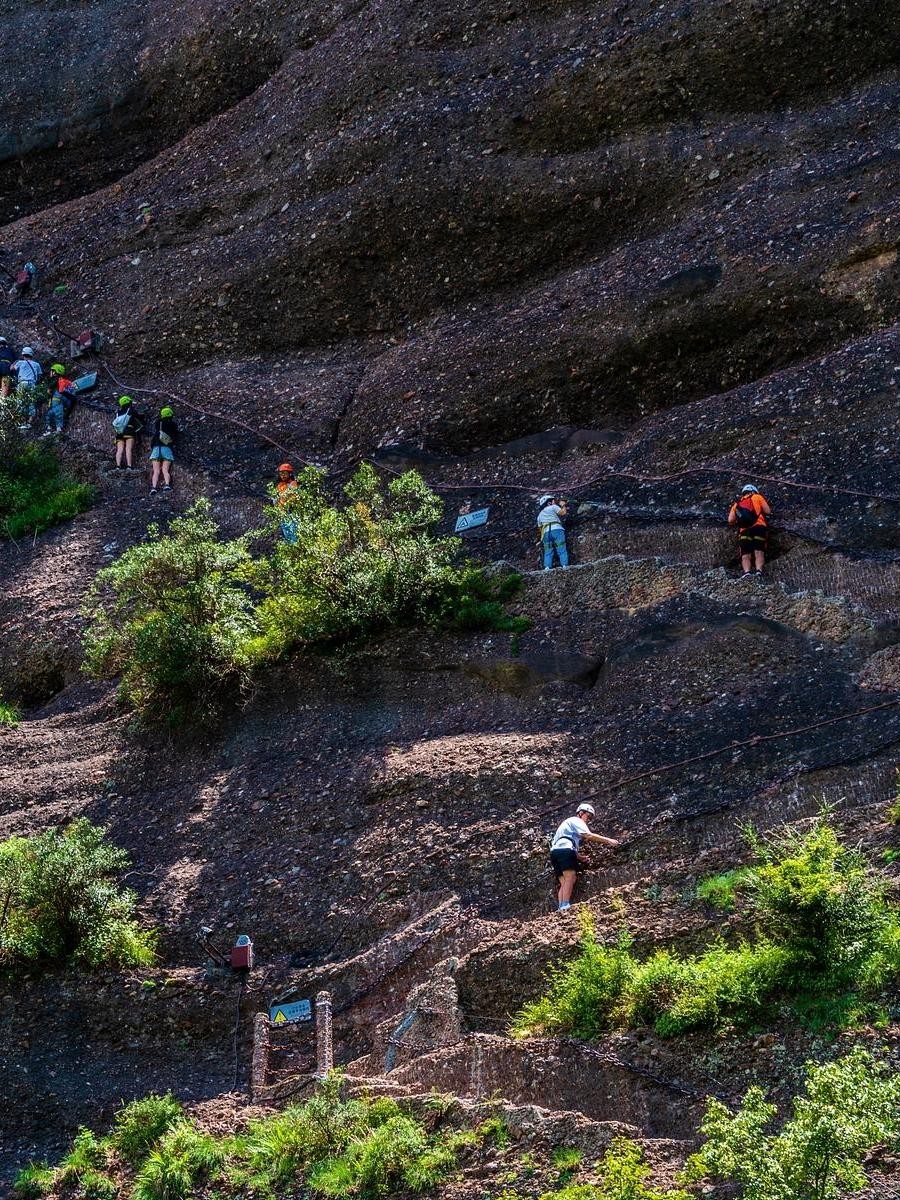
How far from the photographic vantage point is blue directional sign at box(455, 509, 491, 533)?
20219 millimetres

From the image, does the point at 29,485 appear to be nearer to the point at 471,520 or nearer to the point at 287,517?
the point at 287,517

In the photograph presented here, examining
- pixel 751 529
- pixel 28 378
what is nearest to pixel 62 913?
pixel 751 529

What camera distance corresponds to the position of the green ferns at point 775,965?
1166cm

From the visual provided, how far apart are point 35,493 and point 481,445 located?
662 centimetres

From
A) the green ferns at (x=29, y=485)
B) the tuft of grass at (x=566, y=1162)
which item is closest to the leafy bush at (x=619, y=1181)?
the tuft of grass at (x=566, y=1162)

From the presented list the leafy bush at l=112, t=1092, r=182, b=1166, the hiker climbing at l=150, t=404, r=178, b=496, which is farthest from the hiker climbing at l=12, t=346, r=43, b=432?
the leafy bush at l=112, t=1092, r=182, b=1166

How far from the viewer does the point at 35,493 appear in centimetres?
2375

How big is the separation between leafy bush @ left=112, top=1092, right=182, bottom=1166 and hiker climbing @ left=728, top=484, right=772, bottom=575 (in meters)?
7.84

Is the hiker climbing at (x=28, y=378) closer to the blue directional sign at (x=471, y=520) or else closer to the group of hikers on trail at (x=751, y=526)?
the blue directional sign at (x=471, y=520)

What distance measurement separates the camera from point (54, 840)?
53.8 ft

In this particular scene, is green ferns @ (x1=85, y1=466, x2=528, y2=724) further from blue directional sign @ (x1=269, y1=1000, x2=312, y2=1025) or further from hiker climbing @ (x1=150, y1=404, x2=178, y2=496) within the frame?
blue directional sign @ (x1=269, y1=1000, x2=312, y2=1025)

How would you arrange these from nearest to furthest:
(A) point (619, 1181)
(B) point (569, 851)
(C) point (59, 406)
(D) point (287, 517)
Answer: (A) point (619, 1181), (B) point (569, 851), (D) point (287, 517), (C) point (59, 406)

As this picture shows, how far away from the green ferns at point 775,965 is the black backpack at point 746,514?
5.33m

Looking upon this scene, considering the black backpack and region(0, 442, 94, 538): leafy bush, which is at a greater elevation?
region(0, 442, 94, 538): leafy bush
